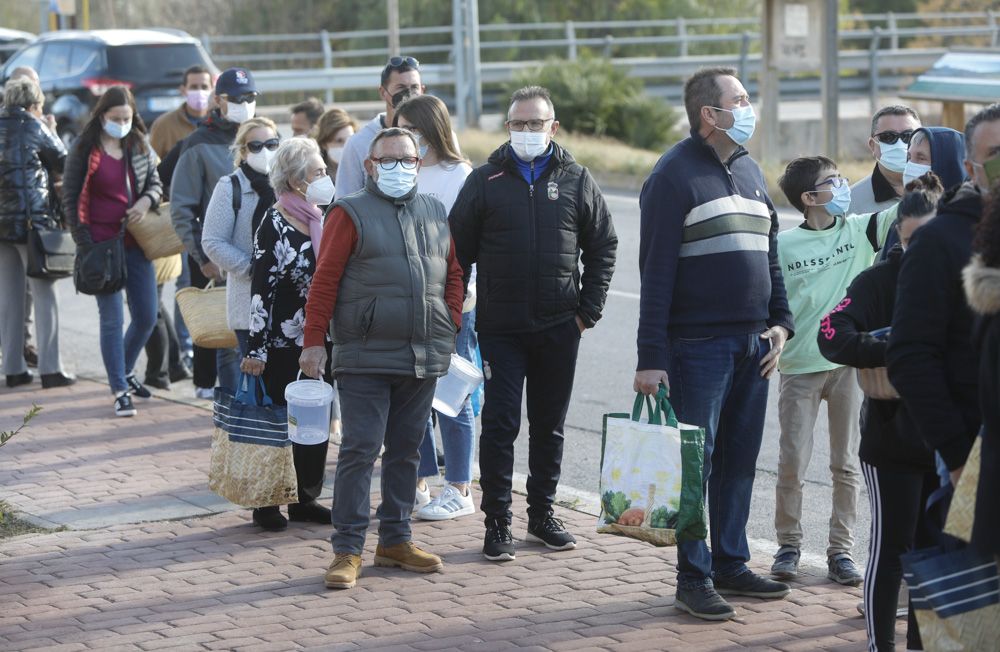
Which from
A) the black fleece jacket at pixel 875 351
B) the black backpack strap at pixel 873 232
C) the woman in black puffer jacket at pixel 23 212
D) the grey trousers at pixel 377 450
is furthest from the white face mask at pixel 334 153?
the black fleece jacket at pixel 875 351

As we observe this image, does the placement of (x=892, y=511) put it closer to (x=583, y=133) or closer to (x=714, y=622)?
(x=714, y=622)

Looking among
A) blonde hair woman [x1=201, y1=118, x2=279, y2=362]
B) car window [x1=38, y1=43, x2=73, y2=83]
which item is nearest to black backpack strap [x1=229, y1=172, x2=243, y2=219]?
blonde hair woman [x1=201, y1=118, x2=279, y2=362]

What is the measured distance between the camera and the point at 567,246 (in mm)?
6430

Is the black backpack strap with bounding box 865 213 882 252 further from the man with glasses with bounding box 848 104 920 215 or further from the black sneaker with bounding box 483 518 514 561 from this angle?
the black sneaker with bounding box 483 518 514 561

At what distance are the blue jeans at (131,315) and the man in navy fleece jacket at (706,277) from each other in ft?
15.6

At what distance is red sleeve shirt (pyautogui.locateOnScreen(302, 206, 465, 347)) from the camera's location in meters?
6.05

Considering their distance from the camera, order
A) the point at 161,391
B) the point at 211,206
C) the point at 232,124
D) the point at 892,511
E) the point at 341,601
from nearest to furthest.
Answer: the point at 892,511, the point at 341,601, the point at 211,206, the point at 232,124, the point at 161,391

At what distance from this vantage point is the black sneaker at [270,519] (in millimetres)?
7039

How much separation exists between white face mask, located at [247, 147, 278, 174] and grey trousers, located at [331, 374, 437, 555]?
196 centimetres

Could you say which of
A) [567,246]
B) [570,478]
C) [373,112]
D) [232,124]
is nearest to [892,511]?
[567,246]

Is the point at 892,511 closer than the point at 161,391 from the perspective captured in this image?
Yes

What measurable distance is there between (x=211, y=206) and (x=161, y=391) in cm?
283

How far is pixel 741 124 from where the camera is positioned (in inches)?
222

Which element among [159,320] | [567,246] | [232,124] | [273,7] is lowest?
[159,320]
